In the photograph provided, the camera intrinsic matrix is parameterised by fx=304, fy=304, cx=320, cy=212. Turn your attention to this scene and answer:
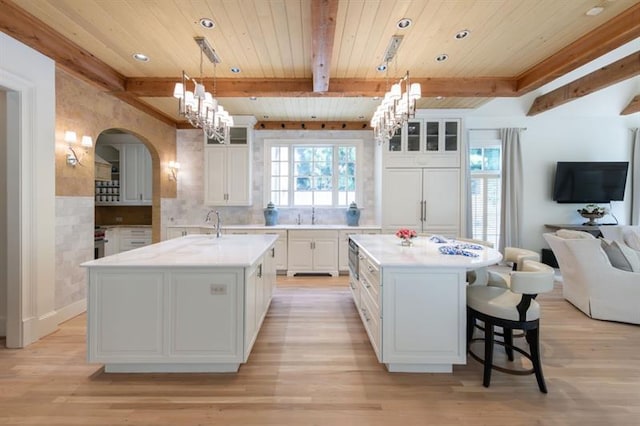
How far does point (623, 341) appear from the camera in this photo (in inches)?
115

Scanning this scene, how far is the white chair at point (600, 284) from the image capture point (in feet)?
10.8

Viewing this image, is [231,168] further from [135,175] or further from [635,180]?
[635,180]

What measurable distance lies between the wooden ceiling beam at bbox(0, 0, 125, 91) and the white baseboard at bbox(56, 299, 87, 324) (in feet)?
8.43

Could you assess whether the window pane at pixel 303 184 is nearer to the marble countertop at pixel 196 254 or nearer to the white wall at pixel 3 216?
the marble countertop at pixel 196 254

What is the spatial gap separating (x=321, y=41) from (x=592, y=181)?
596cm

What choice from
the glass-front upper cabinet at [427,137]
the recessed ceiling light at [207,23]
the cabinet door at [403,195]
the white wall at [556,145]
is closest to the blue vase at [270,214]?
the cabinet door at [403,195]

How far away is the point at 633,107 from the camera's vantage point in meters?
5.58

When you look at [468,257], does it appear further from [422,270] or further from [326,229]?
[326,229]

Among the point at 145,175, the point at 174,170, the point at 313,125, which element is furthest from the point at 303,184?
the point at 145,175

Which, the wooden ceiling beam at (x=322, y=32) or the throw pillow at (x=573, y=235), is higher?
A: the wooden ceiling beam at (x=322, y=32)

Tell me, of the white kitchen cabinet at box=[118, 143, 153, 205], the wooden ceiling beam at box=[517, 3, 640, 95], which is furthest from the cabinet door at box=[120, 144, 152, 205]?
the wooden ceiling beam at box=[517, 3, 640, 95]

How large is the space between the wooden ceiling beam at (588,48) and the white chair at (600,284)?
6.32 ft

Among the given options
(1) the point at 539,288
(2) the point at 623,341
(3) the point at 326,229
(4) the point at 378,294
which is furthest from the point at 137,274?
(2) the point at 623,341

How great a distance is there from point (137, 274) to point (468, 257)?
256 centimetres
